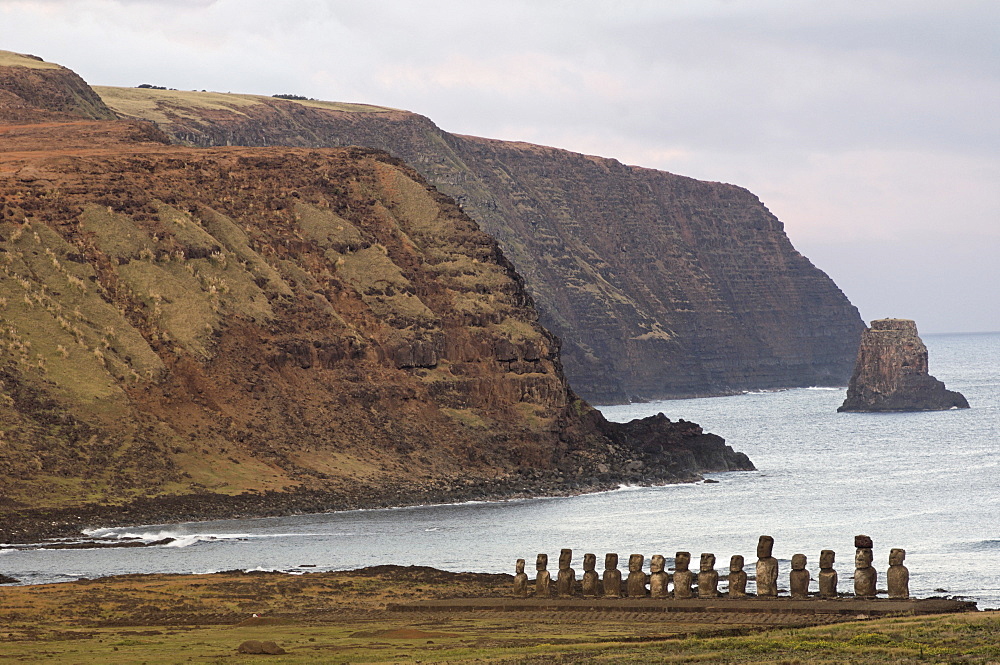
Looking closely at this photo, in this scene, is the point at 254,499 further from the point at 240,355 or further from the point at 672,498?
the point at 672,498

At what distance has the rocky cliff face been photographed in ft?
359

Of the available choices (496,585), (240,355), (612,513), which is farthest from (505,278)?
(496,585)

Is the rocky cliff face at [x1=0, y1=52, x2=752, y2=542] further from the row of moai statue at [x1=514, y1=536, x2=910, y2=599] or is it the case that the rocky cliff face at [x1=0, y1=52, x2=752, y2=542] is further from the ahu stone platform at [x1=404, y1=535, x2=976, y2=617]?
the row of moai statue at [x1=514, y1=536, x2=910, y2=599]

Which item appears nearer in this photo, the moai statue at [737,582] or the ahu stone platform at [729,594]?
the ahu stone platform at [729,594]

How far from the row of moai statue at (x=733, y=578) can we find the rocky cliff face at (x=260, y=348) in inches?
1878

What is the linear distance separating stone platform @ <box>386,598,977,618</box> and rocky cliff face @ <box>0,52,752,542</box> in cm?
4628

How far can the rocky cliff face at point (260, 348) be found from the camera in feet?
359

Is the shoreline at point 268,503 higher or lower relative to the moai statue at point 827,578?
lower

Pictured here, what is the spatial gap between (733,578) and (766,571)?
1.27 m

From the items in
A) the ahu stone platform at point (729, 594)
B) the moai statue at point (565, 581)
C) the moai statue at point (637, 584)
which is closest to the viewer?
the ahu stone platform at point (729, 594)

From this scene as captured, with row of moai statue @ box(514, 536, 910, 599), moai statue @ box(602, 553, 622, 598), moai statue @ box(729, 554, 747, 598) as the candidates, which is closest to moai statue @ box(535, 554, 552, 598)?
row of moai statue @ box(514, 536, 910, 599)

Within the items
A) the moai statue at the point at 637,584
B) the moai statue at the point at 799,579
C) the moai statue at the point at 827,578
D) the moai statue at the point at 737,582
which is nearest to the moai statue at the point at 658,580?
the moai statue at the point at 637,584

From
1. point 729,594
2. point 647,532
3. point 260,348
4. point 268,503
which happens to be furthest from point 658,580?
point 260,348

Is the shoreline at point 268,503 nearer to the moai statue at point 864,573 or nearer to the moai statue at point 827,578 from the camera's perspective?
the moai statue at point 827,578
